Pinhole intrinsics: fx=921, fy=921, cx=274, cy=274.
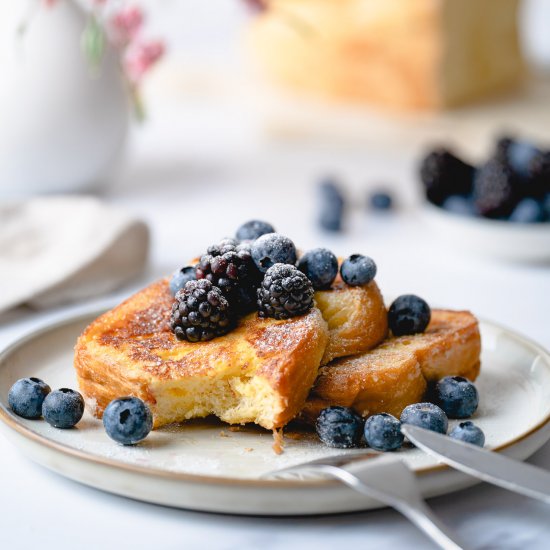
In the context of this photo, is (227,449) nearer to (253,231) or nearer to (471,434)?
(471,434)

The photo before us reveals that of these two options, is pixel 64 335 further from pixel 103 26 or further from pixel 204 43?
pixel 204 43

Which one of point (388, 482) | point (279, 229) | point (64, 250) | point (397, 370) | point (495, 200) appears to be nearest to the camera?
point (388, 482)

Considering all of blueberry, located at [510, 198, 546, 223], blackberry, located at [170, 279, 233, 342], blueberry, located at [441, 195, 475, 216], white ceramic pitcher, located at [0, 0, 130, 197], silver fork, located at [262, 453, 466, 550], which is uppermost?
white ceramic pitcher, located at [0, 0, 130, 197]

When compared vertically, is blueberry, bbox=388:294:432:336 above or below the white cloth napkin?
below

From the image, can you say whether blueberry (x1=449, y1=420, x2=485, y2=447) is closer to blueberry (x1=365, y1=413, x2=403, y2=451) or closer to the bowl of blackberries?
blueberry (x1=365, y1=413, x2=403, y2=451)

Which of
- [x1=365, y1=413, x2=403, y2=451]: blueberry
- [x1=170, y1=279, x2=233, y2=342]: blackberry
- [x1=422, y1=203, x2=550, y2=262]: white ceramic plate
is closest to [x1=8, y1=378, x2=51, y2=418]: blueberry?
[x1=170, y1=279, x2=233, y2=342]: blackberry

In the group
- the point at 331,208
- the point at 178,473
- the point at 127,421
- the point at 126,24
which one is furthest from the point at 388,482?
the point at 126,24
